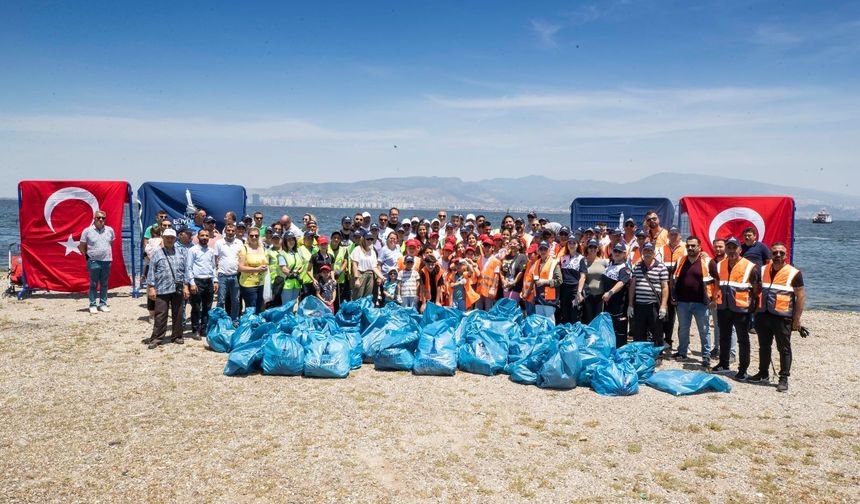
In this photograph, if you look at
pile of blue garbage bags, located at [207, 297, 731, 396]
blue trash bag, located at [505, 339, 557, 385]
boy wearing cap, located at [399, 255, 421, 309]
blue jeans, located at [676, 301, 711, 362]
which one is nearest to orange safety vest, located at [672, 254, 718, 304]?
blue jeans, located at [676, 301, 711, 362]

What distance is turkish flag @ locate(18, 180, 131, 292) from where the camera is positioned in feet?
35.6

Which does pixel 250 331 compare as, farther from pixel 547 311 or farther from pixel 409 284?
pixel 547 311

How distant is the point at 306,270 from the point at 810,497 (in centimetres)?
651

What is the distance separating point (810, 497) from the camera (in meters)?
3.90

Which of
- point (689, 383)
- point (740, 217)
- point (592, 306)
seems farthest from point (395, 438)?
point (740, 217)

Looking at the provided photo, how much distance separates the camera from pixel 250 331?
7047mm

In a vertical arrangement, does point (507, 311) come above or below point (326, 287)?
below

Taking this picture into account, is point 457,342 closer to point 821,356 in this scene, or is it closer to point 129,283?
point 821,356

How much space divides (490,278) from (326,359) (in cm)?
291

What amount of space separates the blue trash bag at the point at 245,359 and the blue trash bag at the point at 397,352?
142 cm

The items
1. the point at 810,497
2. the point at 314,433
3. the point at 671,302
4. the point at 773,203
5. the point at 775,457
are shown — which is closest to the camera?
the point at 810,497

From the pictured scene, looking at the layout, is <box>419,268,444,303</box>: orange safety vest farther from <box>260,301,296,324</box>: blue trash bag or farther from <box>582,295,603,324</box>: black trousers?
<box>582,295,603,324</box>: black trousers

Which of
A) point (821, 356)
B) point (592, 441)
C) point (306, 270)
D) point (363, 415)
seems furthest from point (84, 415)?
point (821, 356)

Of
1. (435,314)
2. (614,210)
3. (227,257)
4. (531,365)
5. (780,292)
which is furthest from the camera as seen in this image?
(614,210)
